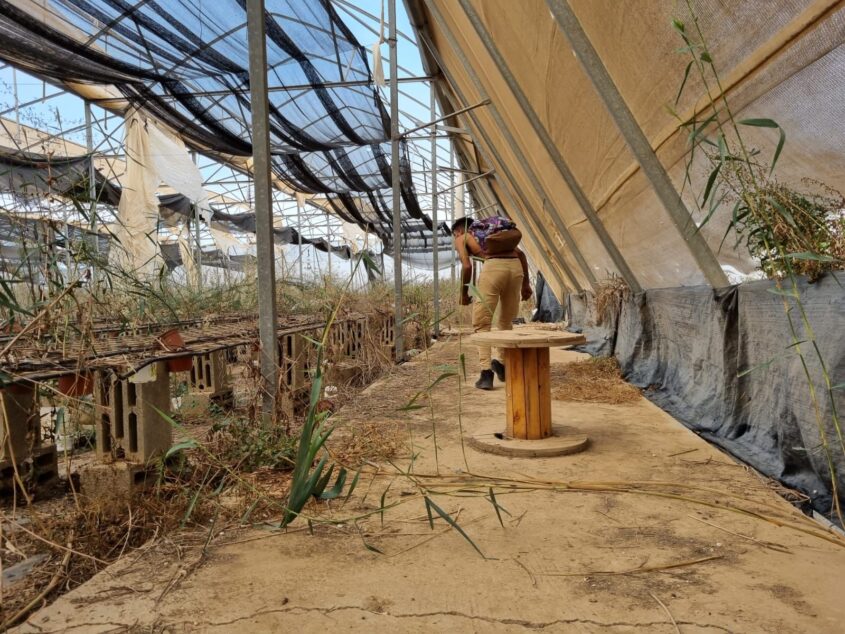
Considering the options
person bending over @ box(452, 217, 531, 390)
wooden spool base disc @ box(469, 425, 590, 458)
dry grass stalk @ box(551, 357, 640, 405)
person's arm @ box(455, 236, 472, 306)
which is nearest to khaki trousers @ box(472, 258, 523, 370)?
person bending over @ box(452, 217, 531, 390)

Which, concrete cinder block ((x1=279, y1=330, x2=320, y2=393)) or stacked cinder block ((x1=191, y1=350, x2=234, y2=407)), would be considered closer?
concrete cinder block ((x1=279, y1=330, x2=320, y2=393))

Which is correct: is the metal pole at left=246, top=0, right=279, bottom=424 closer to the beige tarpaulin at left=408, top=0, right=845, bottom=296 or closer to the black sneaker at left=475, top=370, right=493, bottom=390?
the beige tarpaulin at left=408, top=0, right=845, bottom=296

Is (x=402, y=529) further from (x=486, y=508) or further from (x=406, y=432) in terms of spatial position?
(x=406, y=432)

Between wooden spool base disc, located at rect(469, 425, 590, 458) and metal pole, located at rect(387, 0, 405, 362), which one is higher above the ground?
metal pole, located at rect(387, 0, 405, 362)

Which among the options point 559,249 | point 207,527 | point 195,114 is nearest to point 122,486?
point 207,527

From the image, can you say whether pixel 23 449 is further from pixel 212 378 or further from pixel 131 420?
pixel 212 378

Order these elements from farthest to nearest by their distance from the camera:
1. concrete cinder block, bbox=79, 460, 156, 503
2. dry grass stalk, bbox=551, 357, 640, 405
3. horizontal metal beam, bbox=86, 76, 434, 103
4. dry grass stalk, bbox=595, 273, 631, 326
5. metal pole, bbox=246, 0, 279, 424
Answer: horizontal metal beam, bbox=86, 76, 434, 103 → dry grass stalk, bbox=595, 273, 631, 326 → dry grass stalk, bbox=551, 357, 640, 405 → metal pole, bbox=246, 0, 279, 424 → concrete cinder block, bbox=79, 460, 156, 503

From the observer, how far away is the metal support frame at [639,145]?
3467mm

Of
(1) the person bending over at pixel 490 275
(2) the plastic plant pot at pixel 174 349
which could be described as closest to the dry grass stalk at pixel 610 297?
(1) the person bending over at pixel 490 275

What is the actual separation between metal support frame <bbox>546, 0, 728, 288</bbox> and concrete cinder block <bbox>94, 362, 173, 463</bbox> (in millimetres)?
2800

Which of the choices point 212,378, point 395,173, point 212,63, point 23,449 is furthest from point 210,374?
point 395,173

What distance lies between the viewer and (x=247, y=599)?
160cm

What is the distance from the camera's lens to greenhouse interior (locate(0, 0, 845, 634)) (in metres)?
1.67

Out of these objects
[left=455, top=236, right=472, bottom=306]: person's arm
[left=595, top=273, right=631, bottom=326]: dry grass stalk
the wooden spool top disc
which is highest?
[left=455, top=236, right=472, bottom=306]: person's arm
